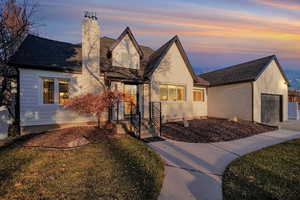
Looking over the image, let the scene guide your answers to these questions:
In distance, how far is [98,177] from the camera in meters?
3.73

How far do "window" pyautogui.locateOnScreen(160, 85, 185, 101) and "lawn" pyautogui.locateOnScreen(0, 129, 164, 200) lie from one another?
6330mm

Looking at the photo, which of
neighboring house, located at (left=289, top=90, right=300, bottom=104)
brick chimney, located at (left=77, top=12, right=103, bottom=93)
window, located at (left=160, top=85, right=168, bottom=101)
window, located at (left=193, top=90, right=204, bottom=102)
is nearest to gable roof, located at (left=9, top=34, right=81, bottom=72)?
brick chimney, located at (left=77, top=12, right=103, bottom=93)

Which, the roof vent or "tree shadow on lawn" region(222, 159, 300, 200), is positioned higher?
the roof vent

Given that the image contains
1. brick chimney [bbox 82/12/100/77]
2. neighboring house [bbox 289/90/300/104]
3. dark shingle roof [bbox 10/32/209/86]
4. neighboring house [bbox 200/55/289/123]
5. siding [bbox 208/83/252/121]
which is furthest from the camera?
neighboring house [bbox 289/90/300/104]

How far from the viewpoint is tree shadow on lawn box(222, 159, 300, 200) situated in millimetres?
3104

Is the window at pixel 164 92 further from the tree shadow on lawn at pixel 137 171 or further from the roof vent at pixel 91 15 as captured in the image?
the roof vent at pixel 91 15

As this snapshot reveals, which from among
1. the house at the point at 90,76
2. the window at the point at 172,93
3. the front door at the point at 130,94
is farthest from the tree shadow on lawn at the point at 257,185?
the window at the point at 172,93

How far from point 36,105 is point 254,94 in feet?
50.1

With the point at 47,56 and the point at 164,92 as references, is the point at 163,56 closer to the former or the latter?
the point at 164,92

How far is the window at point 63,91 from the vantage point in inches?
344

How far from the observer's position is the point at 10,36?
10953mm

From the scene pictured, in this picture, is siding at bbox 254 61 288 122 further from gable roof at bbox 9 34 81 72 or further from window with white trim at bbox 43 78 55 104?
window with white trim at bbox 43 78 55 104

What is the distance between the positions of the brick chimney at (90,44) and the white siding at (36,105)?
142 cm

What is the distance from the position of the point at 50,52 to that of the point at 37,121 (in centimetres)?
428
